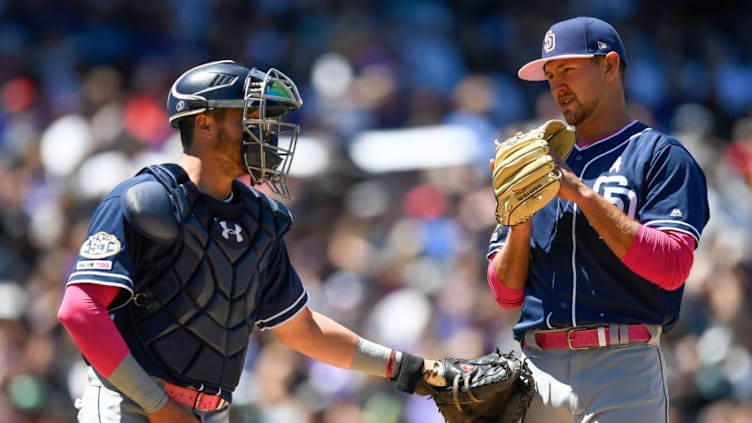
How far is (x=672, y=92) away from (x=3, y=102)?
6.37 meters

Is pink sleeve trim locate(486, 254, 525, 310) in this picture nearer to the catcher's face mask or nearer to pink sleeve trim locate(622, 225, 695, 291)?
pink sleeve trim locate(622, 225, 695, 291)

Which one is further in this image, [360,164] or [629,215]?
[360,164]

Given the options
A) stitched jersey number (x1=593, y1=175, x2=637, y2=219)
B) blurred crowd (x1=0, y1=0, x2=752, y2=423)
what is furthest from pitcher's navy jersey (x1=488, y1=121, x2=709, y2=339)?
blurred crowd (x1=0, y1=0, x2=752, y2=423)

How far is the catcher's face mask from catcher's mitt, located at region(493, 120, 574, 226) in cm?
75

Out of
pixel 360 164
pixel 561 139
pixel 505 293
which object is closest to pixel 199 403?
pixel 505 293

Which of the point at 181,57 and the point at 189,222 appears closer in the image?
the point at 189,222

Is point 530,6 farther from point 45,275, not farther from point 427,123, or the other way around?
point 45,275

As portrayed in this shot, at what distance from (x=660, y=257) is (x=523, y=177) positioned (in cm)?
51

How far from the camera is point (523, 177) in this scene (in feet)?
13.1

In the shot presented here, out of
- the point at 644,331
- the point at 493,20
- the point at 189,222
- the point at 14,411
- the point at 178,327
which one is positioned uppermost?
the point at 189,222

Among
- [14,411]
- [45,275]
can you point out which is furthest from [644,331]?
[45,275]

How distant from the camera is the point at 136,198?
395 centimetres

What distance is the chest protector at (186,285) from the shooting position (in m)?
4.01

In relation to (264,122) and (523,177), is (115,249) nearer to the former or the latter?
(264,122)
